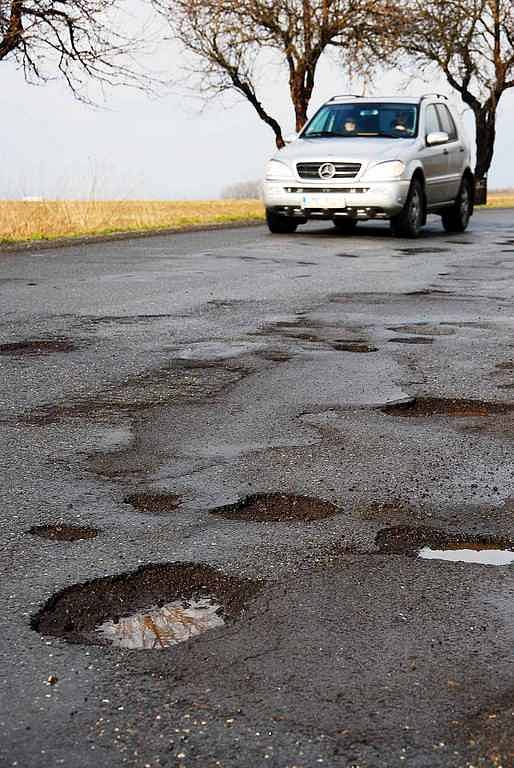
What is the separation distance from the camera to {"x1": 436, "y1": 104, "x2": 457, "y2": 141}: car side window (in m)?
17.0

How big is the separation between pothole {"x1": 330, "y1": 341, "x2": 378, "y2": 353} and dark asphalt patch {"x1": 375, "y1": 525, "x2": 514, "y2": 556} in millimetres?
3282

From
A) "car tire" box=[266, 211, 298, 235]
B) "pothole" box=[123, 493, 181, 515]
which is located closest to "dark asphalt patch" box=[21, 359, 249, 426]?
"pothole" box=[123, 493, 181, 515]

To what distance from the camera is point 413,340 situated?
716 centimetres

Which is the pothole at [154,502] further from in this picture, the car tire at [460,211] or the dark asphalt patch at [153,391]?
the car tire at [460,211]

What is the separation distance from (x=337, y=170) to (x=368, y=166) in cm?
39

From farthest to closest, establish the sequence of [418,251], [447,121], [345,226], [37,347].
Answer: [345,226] < [447,121] < [418,251] < [37,347]

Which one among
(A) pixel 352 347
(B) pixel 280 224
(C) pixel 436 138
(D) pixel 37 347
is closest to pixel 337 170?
(C) pixel 436 138

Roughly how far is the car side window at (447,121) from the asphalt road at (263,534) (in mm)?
9457

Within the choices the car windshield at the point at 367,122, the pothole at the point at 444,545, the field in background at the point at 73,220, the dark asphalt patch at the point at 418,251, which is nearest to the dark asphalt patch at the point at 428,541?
the pothole at the point at 444,545

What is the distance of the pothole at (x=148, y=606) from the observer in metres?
2.71

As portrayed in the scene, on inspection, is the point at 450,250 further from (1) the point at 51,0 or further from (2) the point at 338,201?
(1) the point at 51,0

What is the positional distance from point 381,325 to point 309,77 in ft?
74.4

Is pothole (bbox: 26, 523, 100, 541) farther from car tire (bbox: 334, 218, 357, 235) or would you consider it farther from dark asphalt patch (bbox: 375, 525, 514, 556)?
car tire (bbox: 334, 218, 357, 235)

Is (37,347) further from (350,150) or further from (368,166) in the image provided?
(350,150)
